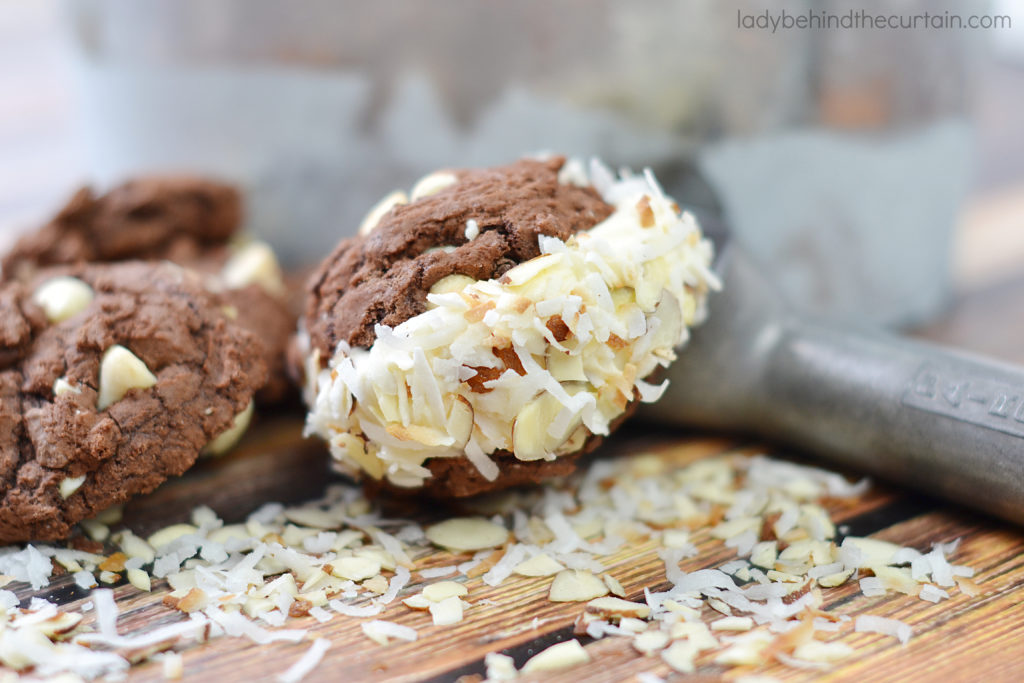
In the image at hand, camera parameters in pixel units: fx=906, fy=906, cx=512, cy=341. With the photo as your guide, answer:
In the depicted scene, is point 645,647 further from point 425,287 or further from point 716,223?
point 716,223

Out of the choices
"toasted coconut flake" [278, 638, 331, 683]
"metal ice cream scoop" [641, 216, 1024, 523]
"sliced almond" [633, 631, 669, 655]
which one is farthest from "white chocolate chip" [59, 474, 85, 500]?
"metal ice cream scoop" [641, 216, 1024, 523]

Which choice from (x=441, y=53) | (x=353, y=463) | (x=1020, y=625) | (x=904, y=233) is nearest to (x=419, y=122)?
(x=441, y=53)

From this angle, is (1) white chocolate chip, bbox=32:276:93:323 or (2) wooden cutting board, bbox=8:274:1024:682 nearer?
(2) wooden cutting board, bbox=8:274:1024:682

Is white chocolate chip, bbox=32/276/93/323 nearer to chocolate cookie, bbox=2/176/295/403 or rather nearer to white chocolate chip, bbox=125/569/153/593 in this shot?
chocolate cookie, bbox=2/176/295/403

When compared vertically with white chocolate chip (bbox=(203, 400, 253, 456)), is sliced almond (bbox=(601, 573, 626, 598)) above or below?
below

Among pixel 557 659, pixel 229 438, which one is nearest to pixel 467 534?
pixel 557 659

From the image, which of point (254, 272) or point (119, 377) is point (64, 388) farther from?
point (254, 272)

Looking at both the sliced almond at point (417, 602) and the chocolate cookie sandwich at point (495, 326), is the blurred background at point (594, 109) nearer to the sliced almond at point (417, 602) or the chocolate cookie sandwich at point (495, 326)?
the chocolate cookie sandwich at point (495, 326)
